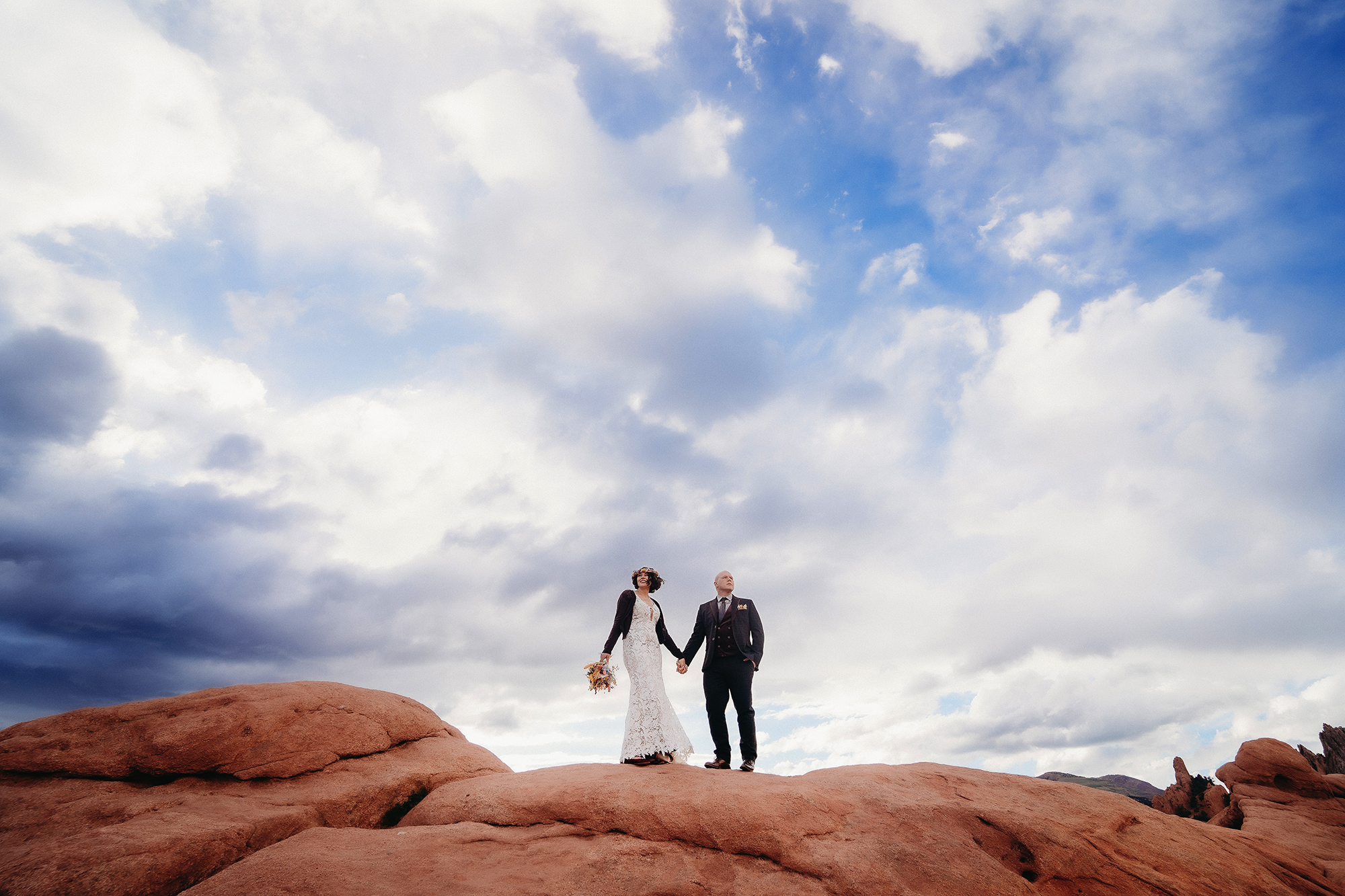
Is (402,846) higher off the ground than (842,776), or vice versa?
(842,776)

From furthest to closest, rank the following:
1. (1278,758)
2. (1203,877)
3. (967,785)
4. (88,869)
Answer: (1278,758)
(967,785)
(1203,877)
(88,869)

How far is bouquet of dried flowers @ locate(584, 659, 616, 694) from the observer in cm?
1352

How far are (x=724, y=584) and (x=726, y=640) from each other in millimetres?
1148

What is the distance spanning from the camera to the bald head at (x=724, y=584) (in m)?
13.9

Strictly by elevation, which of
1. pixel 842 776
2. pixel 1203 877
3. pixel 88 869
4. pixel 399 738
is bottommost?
pixel 1203 877

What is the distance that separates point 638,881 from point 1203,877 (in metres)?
9.69

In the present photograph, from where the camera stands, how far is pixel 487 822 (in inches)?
436

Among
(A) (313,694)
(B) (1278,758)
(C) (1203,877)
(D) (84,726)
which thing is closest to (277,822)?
(A) (313,694)

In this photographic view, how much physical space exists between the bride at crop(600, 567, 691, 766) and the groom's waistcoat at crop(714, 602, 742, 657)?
0.89m

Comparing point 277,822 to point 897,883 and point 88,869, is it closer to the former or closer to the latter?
point 88,869

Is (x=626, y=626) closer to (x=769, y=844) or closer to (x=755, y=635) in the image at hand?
(x=755, y=635)

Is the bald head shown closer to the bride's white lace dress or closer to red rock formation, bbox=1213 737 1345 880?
the bride's white lace dress

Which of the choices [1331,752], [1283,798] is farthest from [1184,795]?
[1283,798]

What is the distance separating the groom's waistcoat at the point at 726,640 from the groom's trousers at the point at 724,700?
91mm
